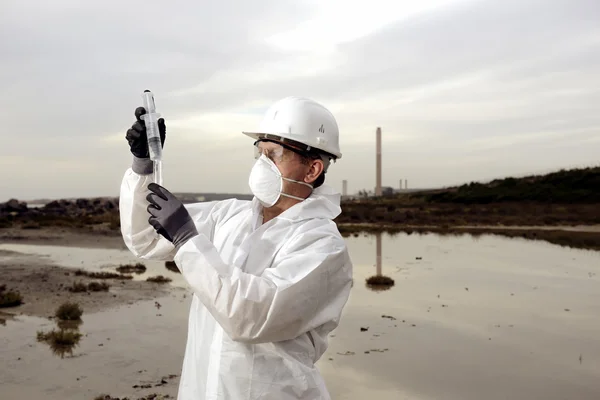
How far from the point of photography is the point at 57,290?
1308 cm

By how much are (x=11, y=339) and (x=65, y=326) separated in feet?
3.16

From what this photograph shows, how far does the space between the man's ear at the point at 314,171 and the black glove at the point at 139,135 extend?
2.25 feet

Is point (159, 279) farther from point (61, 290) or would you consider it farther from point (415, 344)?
point (415, 344)

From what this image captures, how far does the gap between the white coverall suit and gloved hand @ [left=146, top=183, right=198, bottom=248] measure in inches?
4.0

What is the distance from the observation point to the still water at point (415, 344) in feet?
23.5

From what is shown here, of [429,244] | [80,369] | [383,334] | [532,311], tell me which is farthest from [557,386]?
[429,244]

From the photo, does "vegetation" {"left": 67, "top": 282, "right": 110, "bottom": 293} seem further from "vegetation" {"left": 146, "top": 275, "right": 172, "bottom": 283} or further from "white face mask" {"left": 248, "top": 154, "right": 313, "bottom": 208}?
"white face mask" {"left": 248, "top": 154, "right": 313, "bottom": 208}

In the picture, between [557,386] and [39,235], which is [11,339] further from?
[39,235]

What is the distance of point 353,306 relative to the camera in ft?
37.1

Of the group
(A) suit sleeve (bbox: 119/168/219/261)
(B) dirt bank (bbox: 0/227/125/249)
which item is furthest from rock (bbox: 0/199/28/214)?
(A) suit sleeve (bbox: 119/168/219/261)

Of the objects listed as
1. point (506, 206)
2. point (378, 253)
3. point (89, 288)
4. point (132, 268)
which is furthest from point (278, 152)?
point (506, 206)

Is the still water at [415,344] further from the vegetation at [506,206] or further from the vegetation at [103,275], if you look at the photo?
the vegetation at [506,206]

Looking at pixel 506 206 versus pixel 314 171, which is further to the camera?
pixel 506 206

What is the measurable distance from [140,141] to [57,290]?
11445 mm
